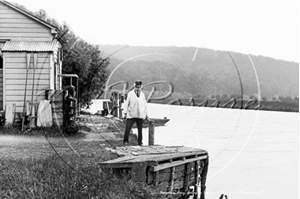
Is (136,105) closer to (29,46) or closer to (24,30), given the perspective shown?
(29,46)

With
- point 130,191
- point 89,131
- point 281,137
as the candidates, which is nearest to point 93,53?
point 89,131

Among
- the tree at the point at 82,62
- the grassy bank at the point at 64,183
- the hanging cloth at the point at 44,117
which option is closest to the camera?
the grassy bank at the point at 64,183

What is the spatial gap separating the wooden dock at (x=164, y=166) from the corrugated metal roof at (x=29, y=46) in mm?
9438

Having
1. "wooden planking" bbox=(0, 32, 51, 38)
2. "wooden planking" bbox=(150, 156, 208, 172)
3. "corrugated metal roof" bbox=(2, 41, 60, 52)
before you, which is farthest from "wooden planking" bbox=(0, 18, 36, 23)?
"wooden planking" bbox=(150, 156, 208, 172)

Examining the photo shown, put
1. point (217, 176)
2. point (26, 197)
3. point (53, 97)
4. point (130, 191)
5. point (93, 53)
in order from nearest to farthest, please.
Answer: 1. point (26, 197)
2. point (130, 191)
3. point (53, 97)
4. point (217, 176)
5. point (93, 53)

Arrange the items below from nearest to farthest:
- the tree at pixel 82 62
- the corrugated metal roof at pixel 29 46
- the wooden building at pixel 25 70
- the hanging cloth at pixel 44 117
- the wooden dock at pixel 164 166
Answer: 1. the wooden dock at pixel 164 166
2. the hanging cloth at pixel 44 117
3. the wooden building at pixel 25 70
4. the corrugated metal roof at pixel 29 46
5. the tree at pixel 82 62

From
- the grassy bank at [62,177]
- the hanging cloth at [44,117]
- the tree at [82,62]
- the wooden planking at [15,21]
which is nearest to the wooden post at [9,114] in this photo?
the hanging cloth at [44,117]

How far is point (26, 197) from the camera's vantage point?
30.3 ft

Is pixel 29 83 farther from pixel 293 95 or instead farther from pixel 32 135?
pixel 293 95

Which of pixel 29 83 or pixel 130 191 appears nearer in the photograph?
pixel 130 191

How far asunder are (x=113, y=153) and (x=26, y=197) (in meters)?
3.81

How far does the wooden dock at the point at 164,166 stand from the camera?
34.9 feet

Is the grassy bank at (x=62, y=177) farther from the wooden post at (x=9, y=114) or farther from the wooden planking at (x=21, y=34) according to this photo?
the wooden planking at (x=21, y=34)

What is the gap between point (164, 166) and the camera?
37.1ft
